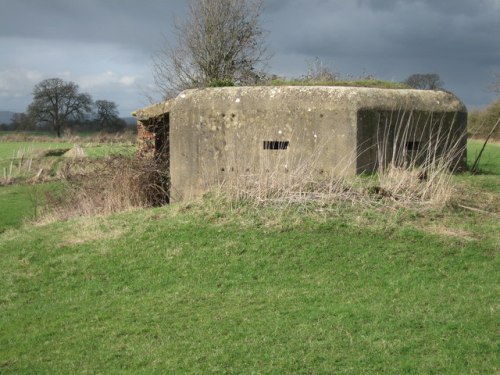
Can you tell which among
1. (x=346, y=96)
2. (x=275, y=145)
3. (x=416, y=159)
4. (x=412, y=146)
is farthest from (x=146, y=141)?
(x=416, y=159)

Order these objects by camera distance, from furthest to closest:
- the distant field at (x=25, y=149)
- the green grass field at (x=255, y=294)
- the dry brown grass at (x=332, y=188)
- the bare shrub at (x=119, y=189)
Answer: the distant field at (x=25, y=149) < the bare shrub at (x=119, y=189) < the dry brown grass at (x=332, y=188) < the green grass field at (x=255, y=294)

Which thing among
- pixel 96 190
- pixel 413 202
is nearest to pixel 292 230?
pixel 413 202

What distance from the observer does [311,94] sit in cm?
1084

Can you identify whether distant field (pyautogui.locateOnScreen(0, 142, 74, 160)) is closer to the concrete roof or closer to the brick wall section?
the brick wall section

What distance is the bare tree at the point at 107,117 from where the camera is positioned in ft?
214

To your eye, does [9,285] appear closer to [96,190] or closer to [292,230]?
[292,230]

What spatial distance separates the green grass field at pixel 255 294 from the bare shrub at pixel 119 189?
3060 mm

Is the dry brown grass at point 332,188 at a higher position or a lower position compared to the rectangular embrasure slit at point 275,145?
lower

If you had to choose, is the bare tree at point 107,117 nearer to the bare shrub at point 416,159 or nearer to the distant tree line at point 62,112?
the distant tree line at point 62,112

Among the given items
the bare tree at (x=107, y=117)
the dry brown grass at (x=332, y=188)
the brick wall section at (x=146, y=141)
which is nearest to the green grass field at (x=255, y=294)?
the dry brown grass at (x=332, y=188)

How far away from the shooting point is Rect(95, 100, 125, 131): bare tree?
214 feet

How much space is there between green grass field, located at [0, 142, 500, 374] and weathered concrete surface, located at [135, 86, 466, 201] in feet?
7.39

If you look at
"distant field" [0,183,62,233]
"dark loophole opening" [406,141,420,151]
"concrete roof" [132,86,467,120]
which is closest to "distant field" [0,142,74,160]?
"distant field" [0,183,62,233]

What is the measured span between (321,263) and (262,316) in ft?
5.00
